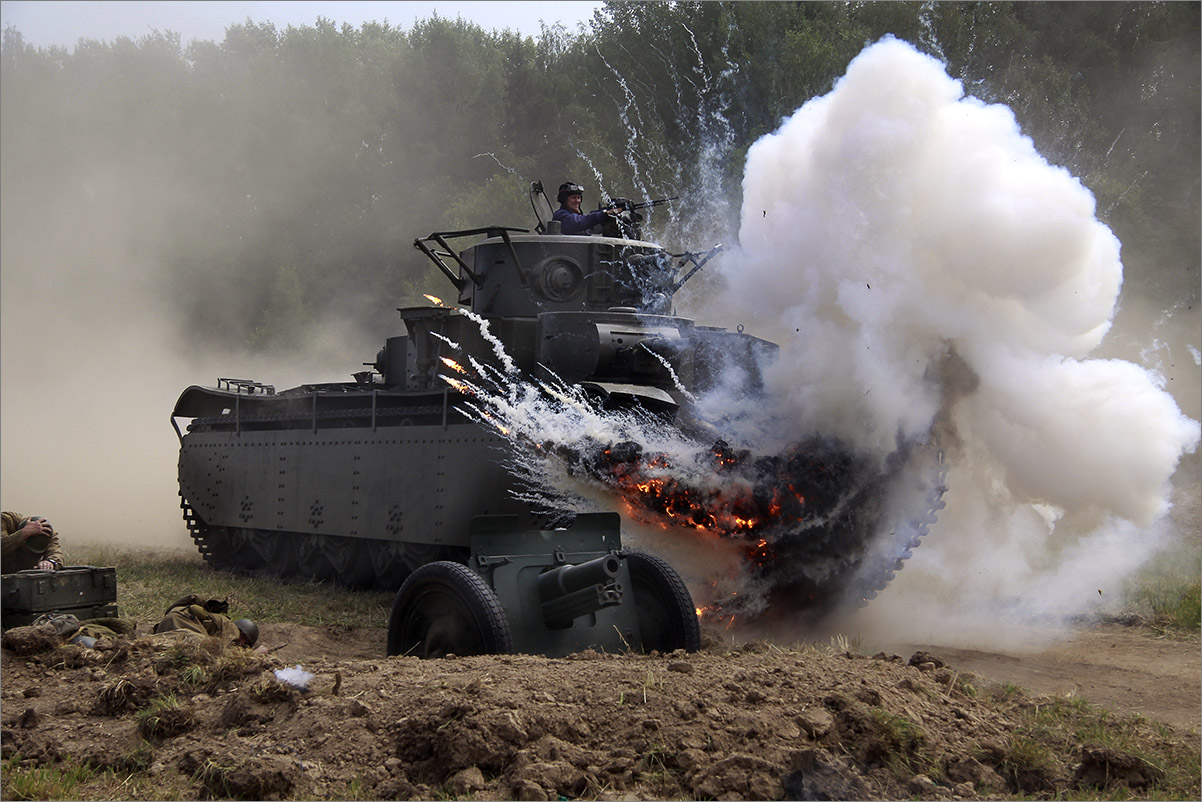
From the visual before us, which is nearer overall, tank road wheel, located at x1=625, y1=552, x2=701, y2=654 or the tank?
the tank

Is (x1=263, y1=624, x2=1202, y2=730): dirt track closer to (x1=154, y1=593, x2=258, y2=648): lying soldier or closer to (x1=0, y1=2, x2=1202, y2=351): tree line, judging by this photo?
(x1=154, y1=593, x2=258, y2=648): lying soldier

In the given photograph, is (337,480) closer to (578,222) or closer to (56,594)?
(578,222)

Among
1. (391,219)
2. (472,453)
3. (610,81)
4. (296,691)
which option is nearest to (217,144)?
(391,219)

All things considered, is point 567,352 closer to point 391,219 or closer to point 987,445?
point 987,445

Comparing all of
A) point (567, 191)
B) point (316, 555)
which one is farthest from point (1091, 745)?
point (316, 555)

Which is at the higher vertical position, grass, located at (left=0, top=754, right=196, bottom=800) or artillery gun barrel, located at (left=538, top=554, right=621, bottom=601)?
artillery gun barrel, located at (left=538, top=554, right=621, bottom=601)

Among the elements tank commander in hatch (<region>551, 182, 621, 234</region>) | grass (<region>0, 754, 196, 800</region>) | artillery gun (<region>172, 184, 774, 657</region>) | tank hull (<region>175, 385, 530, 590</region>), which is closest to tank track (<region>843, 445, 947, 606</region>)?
artillery gun (<region>172, 184, 774, 657</region>)

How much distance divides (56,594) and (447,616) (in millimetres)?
2692

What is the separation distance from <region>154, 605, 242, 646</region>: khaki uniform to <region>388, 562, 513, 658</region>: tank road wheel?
1.24 meters

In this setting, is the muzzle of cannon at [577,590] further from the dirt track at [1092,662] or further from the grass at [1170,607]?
the grass at [1170,607]

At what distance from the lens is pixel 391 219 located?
29.5m

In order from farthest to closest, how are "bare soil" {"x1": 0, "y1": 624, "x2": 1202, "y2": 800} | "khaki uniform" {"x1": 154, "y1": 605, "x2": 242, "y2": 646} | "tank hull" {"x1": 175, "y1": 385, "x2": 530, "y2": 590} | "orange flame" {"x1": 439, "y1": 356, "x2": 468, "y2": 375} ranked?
"orange flame" {"x1": 439, "y1": 356, "x2": 468, "y2": 375} < "tank hull" {"x1": 175, "y1": 385, "x2": 530, "y2": 590} < "khaki uniform" {"x1": 154, "y1": 605, "x2": 242, "y2": 646} < "bare soil" {"x1": 0, "y1": 624, "x2": 1202, "y2": 800}

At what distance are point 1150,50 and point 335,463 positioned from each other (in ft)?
54.9

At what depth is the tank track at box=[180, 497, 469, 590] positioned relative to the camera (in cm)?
1159
